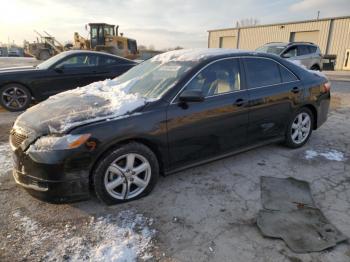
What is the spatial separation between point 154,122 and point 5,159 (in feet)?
8.51

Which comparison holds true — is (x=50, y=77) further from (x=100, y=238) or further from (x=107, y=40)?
(x=107, y=40)

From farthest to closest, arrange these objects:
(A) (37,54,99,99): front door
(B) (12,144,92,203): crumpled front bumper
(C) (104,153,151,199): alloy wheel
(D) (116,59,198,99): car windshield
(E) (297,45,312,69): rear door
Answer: (E) (297,45,312,69): rear door → (A) (37,54,99,99): front door → (D) (116,59,198,99): car windshield → (C) (104,153,151,199): alloy wheel → (B) (12,144,92,203): crumpled front bumper

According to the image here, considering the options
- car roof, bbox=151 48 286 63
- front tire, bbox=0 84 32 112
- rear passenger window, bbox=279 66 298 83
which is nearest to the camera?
car roof, bbox=151 48 286 63

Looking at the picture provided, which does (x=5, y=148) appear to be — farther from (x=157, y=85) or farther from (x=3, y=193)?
(x=157, y=85)

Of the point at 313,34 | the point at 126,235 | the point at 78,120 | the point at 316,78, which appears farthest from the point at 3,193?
the point at 313,34

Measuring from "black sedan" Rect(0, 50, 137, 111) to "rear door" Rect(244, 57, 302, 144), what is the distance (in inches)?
198

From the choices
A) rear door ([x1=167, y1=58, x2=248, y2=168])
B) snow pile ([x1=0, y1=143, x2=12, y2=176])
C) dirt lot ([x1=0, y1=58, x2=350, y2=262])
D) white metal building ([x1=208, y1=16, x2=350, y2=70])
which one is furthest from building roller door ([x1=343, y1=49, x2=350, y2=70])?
snow pile ([x1=0, y1=143, x2=12, y2=176])

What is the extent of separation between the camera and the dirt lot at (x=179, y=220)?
2412 mm

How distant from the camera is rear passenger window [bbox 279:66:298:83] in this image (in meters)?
4.41

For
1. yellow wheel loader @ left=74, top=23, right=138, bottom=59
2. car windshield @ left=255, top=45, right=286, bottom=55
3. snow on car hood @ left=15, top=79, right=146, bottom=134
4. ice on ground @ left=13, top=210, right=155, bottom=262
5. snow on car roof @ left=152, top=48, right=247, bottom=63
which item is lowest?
ice on ground @ left=13, top=210, right=155, bottom=262

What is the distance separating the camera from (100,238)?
102 inches

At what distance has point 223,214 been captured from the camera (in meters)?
2.96

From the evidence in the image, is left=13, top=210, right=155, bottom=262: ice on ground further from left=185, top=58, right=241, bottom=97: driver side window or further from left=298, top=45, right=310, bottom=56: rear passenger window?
left=298, top=45, right=310, bottom=56: rear passenger window

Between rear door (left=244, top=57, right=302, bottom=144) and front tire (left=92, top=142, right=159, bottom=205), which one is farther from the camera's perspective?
rear door (left=244, top=57, right=302, bottom=144)
